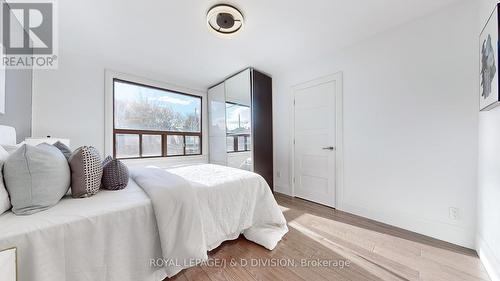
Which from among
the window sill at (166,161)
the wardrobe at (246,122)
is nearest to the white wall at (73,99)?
the window sill at (166,161)

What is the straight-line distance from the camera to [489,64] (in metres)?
1.33

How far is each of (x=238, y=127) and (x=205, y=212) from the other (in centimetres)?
222

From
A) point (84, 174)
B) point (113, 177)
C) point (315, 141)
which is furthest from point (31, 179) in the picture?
point (315, 141)

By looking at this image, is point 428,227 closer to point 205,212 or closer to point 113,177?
point 205,212

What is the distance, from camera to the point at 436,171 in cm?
183

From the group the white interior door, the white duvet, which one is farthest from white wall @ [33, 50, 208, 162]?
the white interior door

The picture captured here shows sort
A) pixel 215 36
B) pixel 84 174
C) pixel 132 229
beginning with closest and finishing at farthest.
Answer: pixel 132 229 → pixel 84 174 → pixel 215 36

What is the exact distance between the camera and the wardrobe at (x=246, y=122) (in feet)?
10.4

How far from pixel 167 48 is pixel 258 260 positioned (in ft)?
9.18

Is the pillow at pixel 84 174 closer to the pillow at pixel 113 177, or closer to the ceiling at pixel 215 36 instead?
the pillow at pixel 113 177

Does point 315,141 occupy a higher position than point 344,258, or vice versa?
point 315,141

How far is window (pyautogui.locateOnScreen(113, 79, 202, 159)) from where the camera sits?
3209mm

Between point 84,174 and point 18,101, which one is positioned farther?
point 18,101

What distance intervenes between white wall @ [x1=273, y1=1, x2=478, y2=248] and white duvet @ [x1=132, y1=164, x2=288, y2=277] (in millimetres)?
1340
